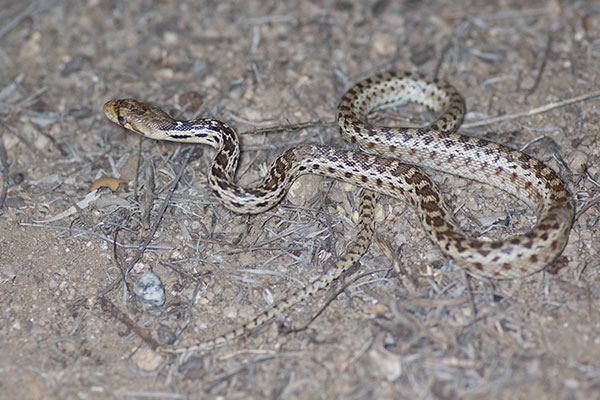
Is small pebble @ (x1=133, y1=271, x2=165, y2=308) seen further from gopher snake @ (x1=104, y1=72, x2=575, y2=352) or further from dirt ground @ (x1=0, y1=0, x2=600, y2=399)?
gopher snake @ (x1=104, y1=72, x2=575, y2=352)

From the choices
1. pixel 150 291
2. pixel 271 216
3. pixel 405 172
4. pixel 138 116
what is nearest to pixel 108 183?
pixel 138 116

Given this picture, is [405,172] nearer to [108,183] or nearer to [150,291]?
[150,291]

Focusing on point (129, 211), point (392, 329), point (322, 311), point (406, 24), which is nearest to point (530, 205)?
point (392, 329)

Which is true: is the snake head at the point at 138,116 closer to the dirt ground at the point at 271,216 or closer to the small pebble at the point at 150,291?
the dirt ground at the point at 271,216

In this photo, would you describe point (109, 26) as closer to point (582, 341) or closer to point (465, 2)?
point (465, 2)

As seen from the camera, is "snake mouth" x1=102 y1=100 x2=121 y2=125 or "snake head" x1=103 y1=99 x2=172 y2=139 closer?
"snake head" x1=103 y1=99 x2=172 y2=139

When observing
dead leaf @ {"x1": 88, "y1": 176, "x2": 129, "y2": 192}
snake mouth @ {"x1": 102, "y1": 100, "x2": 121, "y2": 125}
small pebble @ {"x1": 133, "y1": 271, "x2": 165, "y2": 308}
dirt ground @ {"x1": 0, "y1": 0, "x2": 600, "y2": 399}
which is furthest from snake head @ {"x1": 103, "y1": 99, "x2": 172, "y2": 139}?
small pebble @ {"x1": 133, "y1": 271, "x2": 165, "y2": 308}

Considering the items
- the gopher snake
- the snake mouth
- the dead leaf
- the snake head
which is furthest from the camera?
the snake mouth
